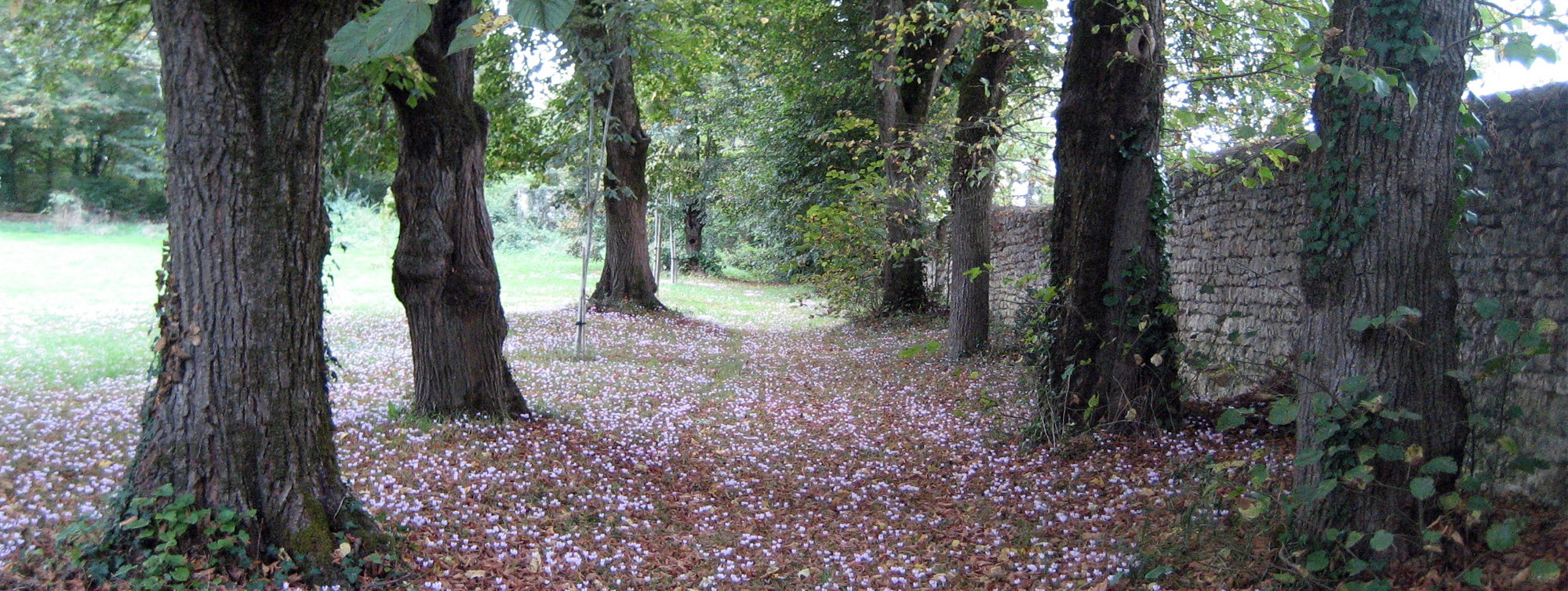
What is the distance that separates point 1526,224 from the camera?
14.7 ft

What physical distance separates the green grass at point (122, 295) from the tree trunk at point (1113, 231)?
4.97 m

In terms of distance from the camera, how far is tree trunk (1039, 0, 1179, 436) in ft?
21.0

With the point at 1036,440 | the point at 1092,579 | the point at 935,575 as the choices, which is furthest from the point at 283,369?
the point at 1036,440

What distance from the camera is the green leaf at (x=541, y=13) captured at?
1.34 metres

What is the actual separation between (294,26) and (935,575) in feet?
12.4

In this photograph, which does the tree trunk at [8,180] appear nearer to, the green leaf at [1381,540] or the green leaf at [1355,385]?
the green leaf at [1355,385]

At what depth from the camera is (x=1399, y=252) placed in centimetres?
359

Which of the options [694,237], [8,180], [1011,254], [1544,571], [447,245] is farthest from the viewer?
[694,237]

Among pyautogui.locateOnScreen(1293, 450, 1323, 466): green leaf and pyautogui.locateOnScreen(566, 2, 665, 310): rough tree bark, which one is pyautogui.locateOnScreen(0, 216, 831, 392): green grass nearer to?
pyautogui.locateOnScreen(566, 2, 665, 310): rough tree bark

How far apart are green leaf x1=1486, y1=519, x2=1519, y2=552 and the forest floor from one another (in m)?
0.14

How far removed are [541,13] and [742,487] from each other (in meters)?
5.22

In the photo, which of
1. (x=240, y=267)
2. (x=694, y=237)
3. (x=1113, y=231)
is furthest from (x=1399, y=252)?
(x=694, y=237)

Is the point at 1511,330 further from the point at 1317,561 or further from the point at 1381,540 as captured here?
the point at 1317,561

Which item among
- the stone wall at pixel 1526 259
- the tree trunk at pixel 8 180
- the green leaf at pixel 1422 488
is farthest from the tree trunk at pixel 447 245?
the tree trunk at pixel 8 180
